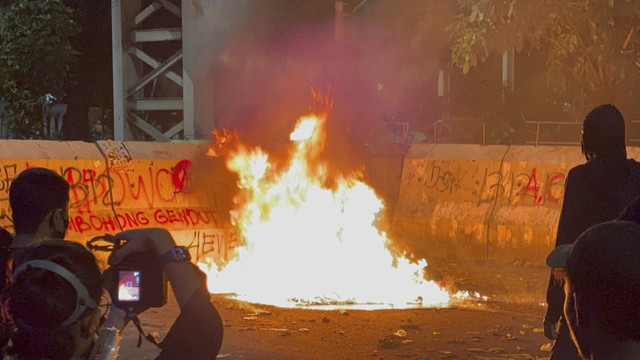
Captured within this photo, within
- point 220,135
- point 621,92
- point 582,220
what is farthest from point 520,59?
point 582,220

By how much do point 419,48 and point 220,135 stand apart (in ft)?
40.4

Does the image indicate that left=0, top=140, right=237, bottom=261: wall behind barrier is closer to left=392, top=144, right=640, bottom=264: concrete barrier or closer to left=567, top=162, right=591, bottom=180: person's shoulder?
left=392, top=144, right=640, bottom=264: concrete barrier

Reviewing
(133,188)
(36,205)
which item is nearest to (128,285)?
(36,205)

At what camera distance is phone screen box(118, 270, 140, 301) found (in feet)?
8.13

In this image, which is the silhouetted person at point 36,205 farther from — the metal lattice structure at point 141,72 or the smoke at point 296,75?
the metal lattice structure at point 141,72

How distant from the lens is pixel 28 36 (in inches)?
984

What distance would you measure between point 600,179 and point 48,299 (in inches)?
128

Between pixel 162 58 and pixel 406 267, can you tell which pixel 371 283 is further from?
pixel 162 58

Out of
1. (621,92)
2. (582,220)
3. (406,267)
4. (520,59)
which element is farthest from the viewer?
(520,59)

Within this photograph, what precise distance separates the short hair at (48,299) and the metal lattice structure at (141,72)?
16915mm

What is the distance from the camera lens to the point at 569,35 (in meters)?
18.9

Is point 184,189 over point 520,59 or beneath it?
beneath

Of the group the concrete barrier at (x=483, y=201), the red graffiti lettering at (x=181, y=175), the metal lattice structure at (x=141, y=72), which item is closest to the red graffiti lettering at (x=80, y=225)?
the red graffiti lettering at (x=181, y=175)

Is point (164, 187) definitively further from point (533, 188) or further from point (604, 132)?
point (604, 132)
